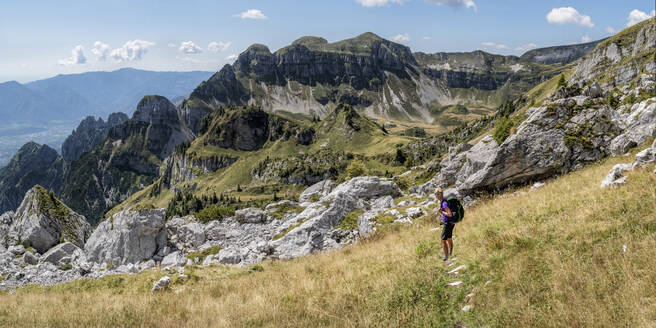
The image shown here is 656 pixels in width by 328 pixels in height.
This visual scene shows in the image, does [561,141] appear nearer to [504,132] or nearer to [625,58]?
[504,132]

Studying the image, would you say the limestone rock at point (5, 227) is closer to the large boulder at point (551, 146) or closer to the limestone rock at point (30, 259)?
the limestone rock at point (30, 259)

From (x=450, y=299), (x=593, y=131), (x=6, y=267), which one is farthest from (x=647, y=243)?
(x=6, y=267)

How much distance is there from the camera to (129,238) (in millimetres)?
42906

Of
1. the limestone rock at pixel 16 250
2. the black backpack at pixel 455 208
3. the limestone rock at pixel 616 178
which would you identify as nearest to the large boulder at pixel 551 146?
the limestone rock at pixel 616 178

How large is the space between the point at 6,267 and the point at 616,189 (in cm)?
4760

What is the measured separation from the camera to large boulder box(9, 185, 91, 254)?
137 ft

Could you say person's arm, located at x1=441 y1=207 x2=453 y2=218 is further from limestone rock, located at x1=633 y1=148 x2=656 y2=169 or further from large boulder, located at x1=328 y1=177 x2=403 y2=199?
large boulder, located at x1=328 y1=177 x2=403 y2=199

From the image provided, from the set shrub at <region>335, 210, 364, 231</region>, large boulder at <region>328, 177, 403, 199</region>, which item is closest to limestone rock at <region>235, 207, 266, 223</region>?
large boulder at <region>328, 177, 403, 199</region>

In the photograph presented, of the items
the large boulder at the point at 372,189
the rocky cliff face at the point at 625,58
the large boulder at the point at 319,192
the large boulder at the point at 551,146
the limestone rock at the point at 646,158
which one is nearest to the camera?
the limestone rock at the point at 646,158

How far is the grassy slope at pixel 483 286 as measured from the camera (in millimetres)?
7027

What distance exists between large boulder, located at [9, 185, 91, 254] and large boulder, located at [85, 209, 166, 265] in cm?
579

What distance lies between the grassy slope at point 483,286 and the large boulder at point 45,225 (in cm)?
3792

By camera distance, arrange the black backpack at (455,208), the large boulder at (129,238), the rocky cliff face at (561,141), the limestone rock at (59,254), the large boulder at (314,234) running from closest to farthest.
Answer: the black backpack at (455,208) < the rocky cliff face at (561,141) < the large boulder at (314,234) < the limestone rock at (59,254) < the large boulder at (129,238)

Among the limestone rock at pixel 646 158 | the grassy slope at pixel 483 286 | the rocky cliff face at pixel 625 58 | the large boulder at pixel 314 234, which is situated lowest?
the large boulder at pixel 314 234
